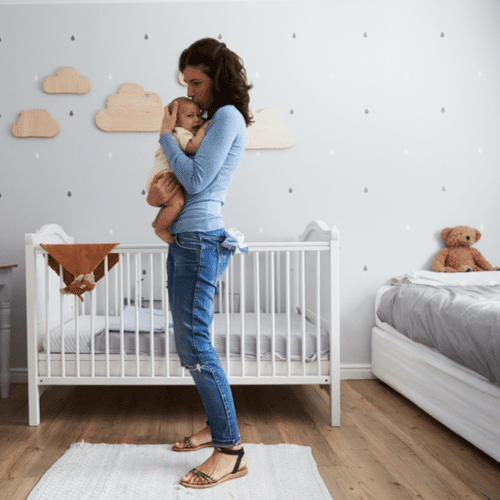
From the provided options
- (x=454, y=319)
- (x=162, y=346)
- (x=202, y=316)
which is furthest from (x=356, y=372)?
(x=202, y=316)

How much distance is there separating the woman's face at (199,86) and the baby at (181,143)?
0.06 feet

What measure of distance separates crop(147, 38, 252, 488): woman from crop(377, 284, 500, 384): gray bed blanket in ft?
2.52

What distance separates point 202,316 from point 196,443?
498 mm

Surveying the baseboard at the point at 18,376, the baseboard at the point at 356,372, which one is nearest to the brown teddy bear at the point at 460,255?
the baseboard at the point at 356,372

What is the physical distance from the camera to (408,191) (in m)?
2.35

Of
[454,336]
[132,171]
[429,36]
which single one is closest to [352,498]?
[454,336]

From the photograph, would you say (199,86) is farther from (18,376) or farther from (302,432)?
(18,376)

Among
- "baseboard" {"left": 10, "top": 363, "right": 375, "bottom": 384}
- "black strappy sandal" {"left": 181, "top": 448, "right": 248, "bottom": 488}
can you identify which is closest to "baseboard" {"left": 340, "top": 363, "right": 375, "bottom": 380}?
"baseboard" {"left": 10, "top": 363, "right": 375, "bottom": 384}

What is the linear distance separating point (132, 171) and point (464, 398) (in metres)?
1.81

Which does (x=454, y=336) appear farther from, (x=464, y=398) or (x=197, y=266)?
(x=197, y=266)

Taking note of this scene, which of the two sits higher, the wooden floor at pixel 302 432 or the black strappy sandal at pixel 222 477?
the black strappy sandal at pixel 222 477

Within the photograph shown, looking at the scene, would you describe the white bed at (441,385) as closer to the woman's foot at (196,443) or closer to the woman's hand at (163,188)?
the woman's foot at (196,443)

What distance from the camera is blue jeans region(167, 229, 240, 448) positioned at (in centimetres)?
120

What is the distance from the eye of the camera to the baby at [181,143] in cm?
118
